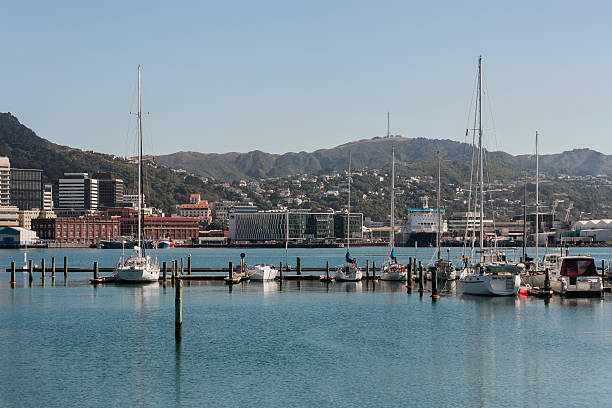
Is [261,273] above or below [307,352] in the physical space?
above

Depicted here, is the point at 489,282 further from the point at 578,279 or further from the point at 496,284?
the point at 578,279

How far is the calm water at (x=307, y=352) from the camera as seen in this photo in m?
35.4

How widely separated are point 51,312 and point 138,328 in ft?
37.9

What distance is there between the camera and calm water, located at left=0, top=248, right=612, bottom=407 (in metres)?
35.4

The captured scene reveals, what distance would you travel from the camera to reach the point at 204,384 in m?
37.2

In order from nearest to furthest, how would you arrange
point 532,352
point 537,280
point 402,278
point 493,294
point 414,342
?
point 532,352 < point 414,342 < point 493,294 < point 537,280 < point 402,278

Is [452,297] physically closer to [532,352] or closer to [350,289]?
[350,289]

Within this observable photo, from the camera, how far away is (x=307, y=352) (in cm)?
4450

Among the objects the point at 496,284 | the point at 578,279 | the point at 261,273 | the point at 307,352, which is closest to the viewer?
the point at 307,352

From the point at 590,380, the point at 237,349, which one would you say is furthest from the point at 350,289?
the point at 590,380

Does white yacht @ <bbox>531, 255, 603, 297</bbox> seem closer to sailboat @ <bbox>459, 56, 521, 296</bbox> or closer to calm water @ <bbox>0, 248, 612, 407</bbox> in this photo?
calm water @ <bbox>0, 248, 612, 407</bbox>

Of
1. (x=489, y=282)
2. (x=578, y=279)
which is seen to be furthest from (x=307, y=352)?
(x=578, y=279)

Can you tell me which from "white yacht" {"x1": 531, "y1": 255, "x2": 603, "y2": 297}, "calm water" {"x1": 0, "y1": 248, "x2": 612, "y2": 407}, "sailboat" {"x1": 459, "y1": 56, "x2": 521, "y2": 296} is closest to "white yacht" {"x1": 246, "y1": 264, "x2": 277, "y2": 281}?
"calm water" {"x1": 0, "y1": 248, "x2": 612, "y2": 407}

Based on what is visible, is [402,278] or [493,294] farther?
[402,278]
